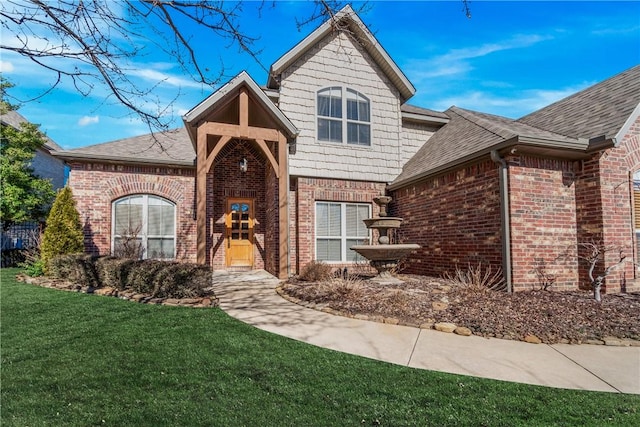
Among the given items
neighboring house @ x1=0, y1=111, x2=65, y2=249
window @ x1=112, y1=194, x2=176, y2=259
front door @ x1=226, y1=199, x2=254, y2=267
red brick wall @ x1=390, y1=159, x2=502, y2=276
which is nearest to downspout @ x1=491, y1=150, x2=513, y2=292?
red brick wall @ x1=390, y1=159, x2=502, y2=276

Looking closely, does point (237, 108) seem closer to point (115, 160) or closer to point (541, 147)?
point (115, 160)

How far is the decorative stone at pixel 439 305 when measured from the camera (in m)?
6.03

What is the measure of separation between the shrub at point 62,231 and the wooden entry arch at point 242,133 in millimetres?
3717

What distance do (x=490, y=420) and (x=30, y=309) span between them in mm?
6829

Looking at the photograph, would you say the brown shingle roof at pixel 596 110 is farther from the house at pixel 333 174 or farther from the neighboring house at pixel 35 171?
the neighboring house at pixel 35 171

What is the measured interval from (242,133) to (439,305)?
6.42 meters

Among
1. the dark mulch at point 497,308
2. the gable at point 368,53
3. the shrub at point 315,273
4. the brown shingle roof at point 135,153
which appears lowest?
the dark mulch at point 497,308

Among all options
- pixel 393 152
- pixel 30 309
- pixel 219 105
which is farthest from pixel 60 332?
pixel 393 152

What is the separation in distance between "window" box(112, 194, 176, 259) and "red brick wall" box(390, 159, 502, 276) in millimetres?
7579

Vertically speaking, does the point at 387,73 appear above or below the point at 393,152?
above

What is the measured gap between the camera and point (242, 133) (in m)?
9.52

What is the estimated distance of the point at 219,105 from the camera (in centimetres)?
985

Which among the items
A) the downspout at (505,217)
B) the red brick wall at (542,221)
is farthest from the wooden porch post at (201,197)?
the red brick wall at (542,221)

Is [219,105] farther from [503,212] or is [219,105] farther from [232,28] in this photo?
[503,212]
